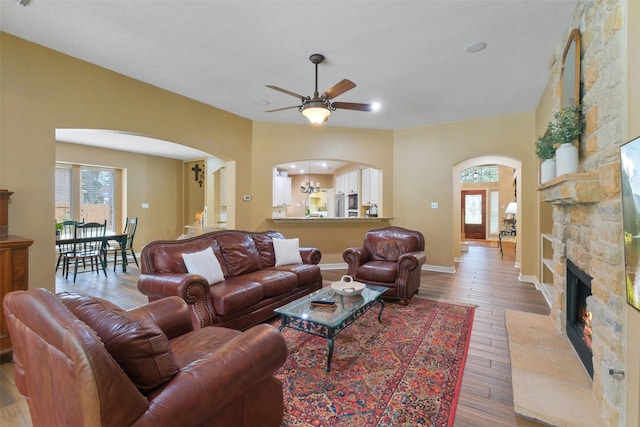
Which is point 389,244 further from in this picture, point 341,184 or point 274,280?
point 341,184

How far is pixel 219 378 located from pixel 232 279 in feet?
6.99

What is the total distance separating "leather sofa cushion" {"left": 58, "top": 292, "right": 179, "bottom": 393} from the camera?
1.07 meters

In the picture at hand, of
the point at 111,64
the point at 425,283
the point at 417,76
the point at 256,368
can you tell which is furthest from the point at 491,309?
the point at 111,64

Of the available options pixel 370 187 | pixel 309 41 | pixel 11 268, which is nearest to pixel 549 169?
pixel 309 41

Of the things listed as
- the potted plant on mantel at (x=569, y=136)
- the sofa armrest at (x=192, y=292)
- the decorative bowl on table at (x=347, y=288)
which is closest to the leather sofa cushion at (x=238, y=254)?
the sofa armrest at (x=192, y=292)

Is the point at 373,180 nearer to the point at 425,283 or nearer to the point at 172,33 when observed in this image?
the point at 425,283

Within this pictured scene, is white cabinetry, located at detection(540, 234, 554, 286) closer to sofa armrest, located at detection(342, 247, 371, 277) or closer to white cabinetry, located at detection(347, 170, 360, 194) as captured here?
sofa armrest, located at detection(342, 247, 371, 277)

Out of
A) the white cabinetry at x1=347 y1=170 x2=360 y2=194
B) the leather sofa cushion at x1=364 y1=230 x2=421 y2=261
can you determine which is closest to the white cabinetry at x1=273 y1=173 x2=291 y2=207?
the white cabinetry at x1=347 y1=170 x2=360 y2=194

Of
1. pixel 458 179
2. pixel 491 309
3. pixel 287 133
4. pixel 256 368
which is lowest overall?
pixel 491 309

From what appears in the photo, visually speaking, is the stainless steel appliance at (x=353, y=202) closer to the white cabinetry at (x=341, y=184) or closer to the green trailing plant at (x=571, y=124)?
the white cabinetry at (x=341, y=184)

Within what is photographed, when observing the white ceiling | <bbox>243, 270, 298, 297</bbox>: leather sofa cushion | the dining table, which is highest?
the white ceiling

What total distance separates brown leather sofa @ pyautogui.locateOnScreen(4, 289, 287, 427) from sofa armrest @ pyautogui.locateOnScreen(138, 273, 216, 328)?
1161mm

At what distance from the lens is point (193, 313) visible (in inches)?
103

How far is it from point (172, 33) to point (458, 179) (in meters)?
6.05
